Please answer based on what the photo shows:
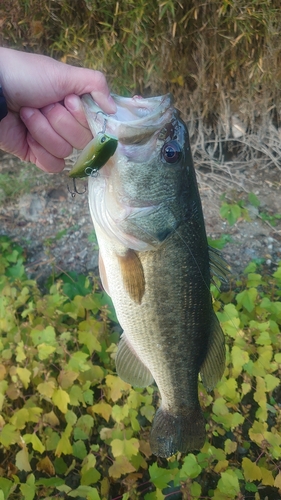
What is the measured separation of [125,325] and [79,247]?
212 centimetres

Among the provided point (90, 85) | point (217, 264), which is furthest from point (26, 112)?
point (217, 264)

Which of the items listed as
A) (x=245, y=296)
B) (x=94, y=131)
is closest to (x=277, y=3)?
(x=245, y=296)

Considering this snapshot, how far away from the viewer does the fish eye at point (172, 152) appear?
1335 millimetres

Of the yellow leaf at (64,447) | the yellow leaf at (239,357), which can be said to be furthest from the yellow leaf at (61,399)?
the yellow leaf at (239,357)

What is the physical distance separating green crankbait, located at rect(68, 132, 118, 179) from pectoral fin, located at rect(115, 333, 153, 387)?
2.59ft

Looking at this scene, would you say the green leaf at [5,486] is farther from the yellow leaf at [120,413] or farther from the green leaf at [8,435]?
the yellow leaf at [120,413]

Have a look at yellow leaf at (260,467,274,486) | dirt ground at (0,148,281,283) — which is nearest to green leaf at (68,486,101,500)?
yellow leaf at (260,467,274,486)

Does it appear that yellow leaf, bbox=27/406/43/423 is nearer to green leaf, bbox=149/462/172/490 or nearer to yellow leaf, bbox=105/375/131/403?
yellow leaf, bbox=105/375/131/403

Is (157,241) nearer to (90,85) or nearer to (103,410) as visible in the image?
(90,85)

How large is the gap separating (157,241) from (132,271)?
0.15m

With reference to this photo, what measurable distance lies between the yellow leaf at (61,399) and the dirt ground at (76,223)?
4.33ft

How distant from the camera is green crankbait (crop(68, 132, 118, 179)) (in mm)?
1144

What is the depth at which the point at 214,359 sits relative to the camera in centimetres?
165

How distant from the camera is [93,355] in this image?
262 centimetres
